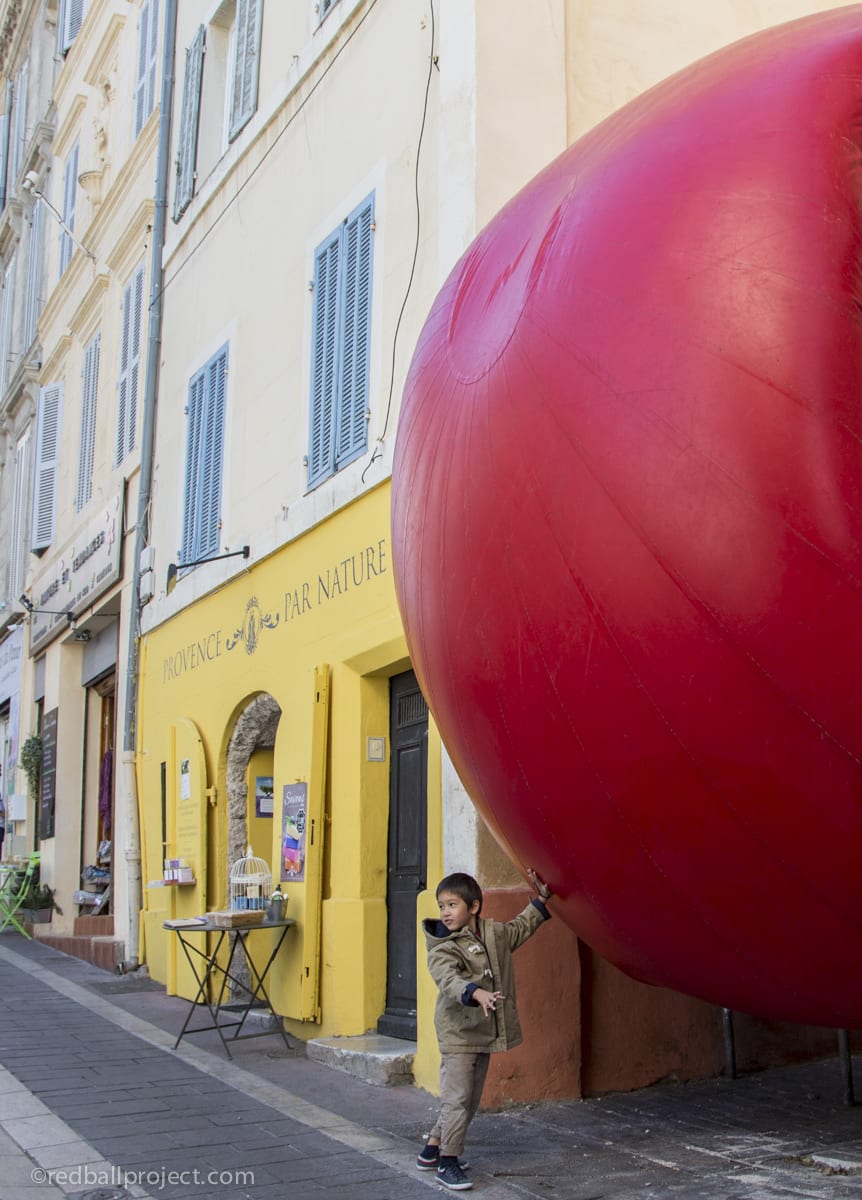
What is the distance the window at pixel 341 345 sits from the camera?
7.38 metres

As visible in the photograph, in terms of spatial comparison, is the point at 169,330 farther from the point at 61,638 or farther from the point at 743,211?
the point at 743,211

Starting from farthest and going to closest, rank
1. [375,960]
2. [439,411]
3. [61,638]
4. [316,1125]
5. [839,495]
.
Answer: [61,638] < [375,960] < [316,1125] < [439,411] < [839,495]

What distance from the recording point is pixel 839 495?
288 cm

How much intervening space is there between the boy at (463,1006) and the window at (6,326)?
17.0 meters

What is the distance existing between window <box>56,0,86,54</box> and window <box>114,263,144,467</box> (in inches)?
218

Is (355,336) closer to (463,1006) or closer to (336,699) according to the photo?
(336,699)

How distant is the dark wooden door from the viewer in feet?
22.0

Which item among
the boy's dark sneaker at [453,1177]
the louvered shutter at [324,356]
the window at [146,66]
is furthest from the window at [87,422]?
the boy's dark sneaker at [453,1177]

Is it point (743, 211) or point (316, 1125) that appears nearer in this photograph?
point (743, 211)

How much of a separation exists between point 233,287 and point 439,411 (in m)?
6.21

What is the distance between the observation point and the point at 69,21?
16.5 m

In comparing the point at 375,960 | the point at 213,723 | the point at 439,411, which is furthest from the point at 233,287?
the point at 439,411

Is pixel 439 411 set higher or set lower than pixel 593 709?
higher

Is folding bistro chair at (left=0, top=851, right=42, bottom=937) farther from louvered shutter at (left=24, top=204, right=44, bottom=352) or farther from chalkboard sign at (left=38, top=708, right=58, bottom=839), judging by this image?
louvered shutter at (left=24, top=204, right=44, bottom=352)
